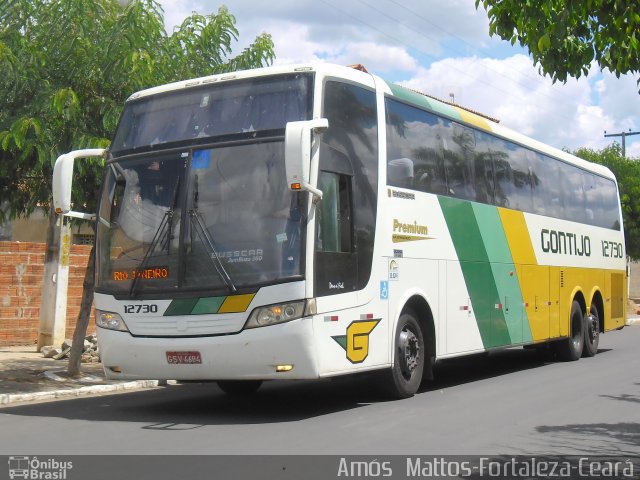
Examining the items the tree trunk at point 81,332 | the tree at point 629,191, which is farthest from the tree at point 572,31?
the tree at point 629,191

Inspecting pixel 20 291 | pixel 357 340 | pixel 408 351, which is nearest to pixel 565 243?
pixel 408 351

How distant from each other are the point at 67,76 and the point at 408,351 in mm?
5946

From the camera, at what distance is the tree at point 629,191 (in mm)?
40938

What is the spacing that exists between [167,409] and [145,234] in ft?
7.20

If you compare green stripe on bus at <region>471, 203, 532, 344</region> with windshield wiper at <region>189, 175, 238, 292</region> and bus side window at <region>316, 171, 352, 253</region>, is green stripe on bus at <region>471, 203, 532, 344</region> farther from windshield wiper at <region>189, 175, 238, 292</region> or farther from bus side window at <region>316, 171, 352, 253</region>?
windshield wiper at <region>189, 175, 238, 292</region>

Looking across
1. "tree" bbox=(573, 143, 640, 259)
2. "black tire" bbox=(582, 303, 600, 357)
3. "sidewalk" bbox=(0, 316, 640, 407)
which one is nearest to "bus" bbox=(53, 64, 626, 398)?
"sidewalk" bbox=(0, 316, 640, 407)

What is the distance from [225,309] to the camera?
29.4ft

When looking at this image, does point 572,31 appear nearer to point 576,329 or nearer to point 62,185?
point 62,185

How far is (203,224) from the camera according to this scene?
919 cm

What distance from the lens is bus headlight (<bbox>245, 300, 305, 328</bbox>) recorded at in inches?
346

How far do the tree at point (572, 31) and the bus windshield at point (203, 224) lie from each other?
2.65 meters

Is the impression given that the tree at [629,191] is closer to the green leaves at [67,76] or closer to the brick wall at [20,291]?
the brick wall at [20,291]

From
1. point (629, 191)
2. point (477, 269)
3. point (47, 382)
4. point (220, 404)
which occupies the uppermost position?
point (629, 191)

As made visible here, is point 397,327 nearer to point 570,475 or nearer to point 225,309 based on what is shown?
point 225,309
